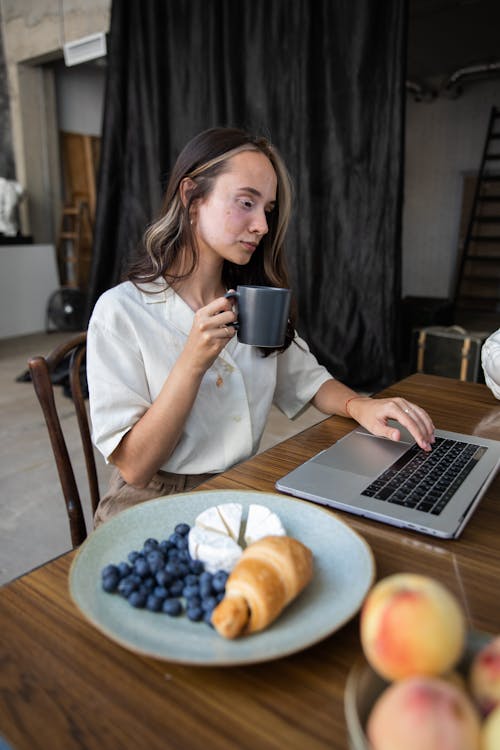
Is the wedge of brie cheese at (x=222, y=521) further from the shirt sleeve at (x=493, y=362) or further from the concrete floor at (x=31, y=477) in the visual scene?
the concrete floor at (x=31, y=477)

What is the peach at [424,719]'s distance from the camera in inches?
11.1

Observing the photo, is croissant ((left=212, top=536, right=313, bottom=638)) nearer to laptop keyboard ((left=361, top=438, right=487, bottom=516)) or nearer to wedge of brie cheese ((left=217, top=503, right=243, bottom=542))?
wedge of brie cheese ((left=217, top=503, right=243, bottom=542))

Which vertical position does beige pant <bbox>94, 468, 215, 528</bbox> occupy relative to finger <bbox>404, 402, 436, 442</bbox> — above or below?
below

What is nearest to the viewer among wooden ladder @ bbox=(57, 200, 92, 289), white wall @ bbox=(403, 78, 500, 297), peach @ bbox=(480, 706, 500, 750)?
peach @ bbox=(480, 706, 500, 750)

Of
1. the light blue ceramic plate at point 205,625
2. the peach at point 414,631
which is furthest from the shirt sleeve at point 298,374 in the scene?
the peach at point 414,631

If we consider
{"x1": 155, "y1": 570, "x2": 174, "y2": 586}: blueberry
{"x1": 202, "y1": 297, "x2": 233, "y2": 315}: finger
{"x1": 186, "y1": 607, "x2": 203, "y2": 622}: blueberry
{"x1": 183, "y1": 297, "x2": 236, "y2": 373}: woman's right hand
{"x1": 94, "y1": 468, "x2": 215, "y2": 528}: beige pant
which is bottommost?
{"x1": 94, "y1": 468, "x2": 215, "y2": 528}: beige pant

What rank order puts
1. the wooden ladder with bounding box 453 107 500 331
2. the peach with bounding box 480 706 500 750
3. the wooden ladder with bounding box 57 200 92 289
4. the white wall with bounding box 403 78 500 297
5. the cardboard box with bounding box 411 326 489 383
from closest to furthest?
the peach with bounding box 480 706 500 750, the cardboard box with bounding box 411 326 489 383, the wooden ladder with bounding box 57 200 92 289, the wooden ladder with bounding box 453 107 500 331, the white wall with bounding box 403 78 500 297

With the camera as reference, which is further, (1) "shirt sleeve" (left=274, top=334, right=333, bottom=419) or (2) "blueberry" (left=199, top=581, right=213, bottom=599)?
(1) "shirt sleeve" (left=274, top=334, right=333, bottom=419)

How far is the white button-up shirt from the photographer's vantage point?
0.93 meters

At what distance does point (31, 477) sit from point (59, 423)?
5.11 ft

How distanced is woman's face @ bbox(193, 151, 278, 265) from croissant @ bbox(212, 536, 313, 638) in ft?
2.22

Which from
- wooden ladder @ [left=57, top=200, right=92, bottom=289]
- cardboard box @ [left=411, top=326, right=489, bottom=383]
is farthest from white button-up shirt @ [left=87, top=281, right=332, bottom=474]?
wooden ladder @ [left=57, top=200, right=92, bottom=289]

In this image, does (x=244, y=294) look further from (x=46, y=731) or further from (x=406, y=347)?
(x=406, y=347)

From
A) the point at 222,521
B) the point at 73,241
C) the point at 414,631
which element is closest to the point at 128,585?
the point at 222,521
